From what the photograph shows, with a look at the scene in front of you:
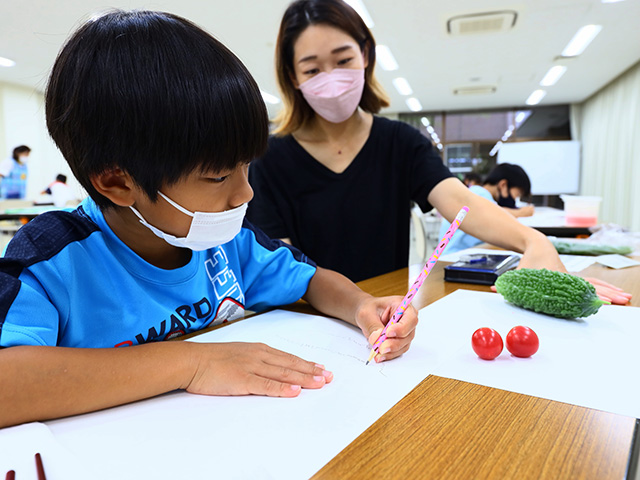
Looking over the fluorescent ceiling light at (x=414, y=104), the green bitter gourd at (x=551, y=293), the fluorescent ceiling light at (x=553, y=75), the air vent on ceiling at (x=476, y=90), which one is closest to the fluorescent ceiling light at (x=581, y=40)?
the fluorescent ceiling light at (x=553, y=75)

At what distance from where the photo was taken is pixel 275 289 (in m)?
0.95

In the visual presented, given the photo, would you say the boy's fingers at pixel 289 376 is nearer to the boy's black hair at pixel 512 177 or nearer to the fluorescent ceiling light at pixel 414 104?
the boy's black hair at pixel 512 177

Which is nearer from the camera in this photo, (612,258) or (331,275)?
(331,275)

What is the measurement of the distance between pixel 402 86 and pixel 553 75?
2313mm

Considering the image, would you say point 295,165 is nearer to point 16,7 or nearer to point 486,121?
point 16,7

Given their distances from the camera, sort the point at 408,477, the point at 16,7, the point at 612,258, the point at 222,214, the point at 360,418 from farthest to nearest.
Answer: the point at 16,7 → the point at 612,258 → the point at 222,214 → the point at 360,418 → the point at 408,477

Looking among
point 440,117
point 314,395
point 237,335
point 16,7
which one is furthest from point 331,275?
point 440,117

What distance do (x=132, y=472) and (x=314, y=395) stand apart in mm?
218

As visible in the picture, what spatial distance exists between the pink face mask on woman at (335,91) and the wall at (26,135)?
6760 mm

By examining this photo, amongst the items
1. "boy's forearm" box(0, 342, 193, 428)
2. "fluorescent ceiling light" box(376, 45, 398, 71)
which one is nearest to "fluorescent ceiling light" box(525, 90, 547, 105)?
"fluorescent ceiling light" box(376, 45, 398, 71)

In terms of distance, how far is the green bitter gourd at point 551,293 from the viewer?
30.6 inches

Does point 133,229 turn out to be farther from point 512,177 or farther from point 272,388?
point 512,177

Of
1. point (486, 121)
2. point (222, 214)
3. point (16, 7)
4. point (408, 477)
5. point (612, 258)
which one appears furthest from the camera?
point (486, 121)

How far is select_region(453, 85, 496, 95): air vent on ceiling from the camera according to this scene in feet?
25.0
